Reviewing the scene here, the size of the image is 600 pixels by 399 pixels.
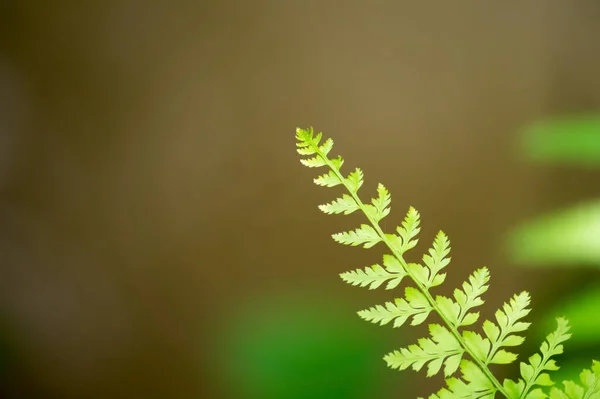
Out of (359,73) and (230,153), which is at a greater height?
(359,73)

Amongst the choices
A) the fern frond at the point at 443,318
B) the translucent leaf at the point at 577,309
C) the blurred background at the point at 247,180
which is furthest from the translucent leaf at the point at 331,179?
the blurred background at the point at 247,180

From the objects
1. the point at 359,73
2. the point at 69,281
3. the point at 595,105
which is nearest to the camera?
the point at 595,105

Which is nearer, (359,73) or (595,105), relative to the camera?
(595,105)

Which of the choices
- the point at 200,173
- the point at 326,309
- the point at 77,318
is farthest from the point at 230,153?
the point at 77,318

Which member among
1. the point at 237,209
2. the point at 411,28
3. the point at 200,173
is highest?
the point at 411,28

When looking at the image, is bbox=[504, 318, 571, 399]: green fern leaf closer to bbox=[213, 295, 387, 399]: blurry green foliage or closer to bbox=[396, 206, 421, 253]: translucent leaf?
bbox=[396, 206, 421, 253]: translucent leaf

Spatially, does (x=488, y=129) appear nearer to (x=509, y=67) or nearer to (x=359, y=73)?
(x=509, y=67)

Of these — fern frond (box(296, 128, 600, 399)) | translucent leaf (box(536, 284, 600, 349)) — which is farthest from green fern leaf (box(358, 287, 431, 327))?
translucent leaf (box(536, 284, 600, 349))

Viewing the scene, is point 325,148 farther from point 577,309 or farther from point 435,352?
point 577,309

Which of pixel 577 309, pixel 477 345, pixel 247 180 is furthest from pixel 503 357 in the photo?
pixel 577 309
